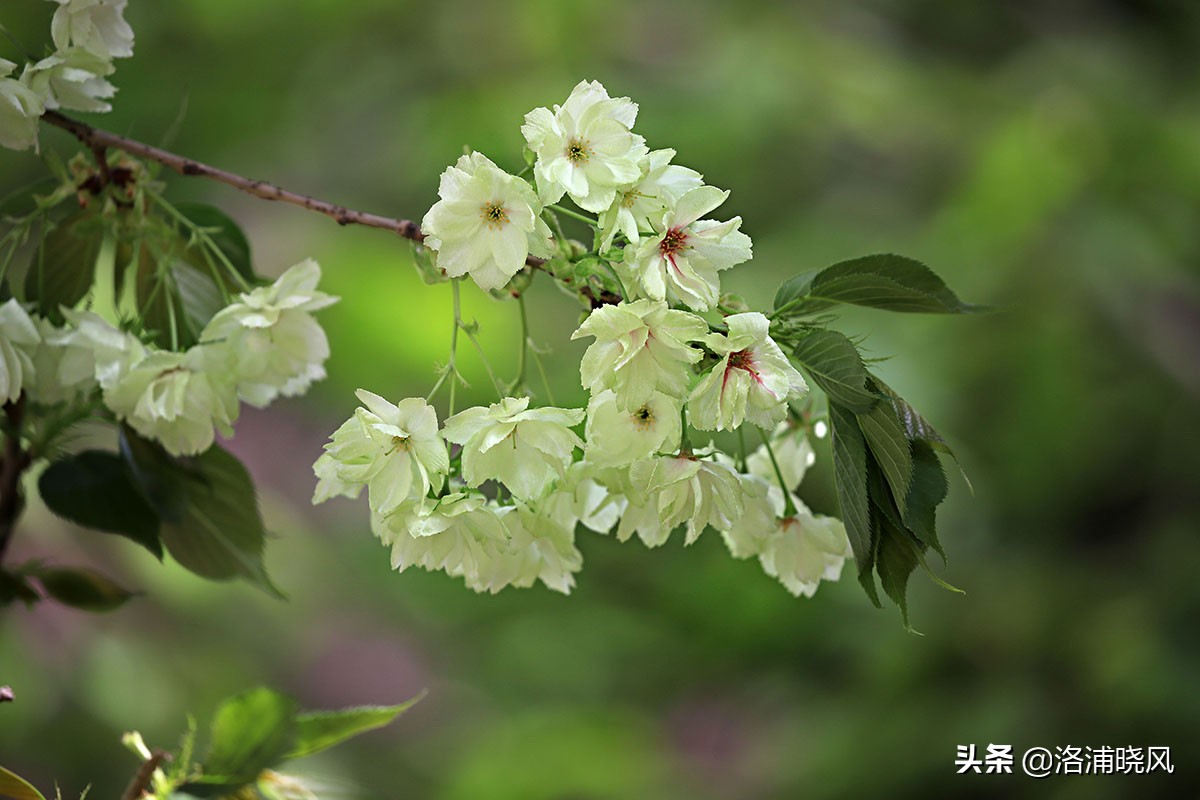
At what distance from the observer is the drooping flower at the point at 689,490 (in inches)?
12.4

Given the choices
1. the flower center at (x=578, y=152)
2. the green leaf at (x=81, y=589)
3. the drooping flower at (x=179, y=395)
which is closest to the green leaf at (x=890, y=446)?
the flower center at (x=578, y=152)

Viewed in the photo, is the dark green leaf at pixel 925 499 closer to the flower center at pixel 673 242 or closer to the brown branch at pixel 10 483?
the flower center at pixel 673 242

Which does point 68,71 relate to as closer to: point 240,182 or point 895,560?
point 240,182

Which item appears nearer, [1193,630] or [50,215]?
[50,215]

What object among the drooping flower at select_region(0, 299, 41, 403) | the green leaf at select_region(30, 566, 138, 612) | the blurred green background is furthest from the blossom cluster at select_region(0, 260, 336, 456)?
the blurred green background

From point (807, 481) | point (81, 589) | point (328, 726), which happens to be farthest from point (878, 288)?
point (807, 481)

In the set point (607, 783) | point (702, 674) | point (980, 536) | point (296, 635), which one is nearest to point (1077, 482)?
point (980, 536)

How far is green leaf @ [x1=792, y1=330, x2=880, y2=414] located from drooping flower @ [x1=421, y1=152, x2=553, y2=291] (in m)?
0.09

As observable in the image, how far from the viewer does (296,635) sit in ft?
5.57

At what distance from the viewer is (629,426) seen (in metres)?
0.31

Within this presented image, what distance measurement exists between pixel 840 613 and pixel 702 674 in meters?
0.23

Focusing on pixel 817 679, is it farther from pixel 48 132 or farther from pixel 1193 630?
pixel 48 132

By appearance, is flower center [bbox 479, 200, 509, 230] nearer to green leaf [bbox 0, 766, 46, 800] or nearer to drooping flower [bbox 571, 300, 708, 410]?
drooping flower [bbox 571, 300, 708, 410]

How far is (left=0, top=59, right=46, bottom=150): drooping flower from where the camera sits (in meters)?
0.36
